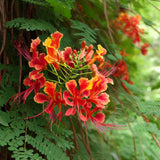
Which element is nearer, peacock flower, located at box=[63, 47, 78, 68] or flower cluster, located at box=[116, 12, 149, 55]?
peacock flower, located at box=[63, 47, 78, 68]

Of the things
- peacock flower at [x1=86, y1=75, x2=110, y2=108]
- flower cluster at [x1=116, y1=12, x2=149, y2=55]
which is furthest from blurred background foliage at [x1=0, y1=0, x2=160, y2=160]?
flower cluster at [x1=116, y1=12, x2=149, y2=55]

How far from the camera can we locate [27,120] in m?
0.99

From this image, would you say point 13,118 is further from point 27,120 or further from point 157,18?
point 157,18

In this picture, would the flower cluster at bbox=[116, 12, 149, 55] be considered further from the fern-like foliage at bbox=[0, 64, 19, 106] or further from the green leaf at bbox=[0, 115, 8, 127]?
the green leaf at bbox=[0, 115, 8, 127]

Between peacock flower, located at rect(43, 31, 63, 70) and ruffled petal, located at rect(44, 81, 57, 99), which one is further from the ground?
peacock flower, located at rect(43, 31, 63, 70)

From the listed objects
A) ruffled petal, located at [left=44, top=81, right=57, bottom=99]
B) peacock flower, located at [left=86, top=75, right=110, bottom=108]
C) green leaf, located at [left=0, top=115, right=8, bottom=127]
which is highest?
peacock flower, located at [left=86, top=75, right=110, bottom=108]

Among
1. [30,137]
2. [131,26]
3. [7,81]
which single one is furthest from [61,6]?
[131,26]

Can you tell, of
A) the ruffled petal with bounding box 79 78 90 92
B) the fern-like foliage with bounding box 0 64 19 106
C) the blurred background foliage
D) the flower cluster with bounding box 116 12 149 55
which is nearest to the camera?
the ruffled petal with bounding box 79 78 90 92

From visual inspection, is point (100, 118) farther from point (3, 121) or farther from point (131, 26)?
point (131, 26)

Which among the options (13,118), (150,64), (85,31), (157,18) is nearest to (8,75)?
(13,118)

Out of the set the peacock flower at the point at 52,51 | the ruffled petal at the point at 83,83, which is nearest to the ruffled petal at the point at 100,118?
the ruffled petal at the point at 83,83

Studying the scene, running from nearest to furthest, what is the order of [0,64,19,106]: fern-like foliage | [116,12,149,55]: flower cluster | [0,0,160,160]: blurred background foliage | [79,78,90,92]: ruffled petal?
[79,78,90,92]: ruffled petal → [0,0,160,160]: blurred background foliage → [0,64,19,106]: fern-like foliage → [116,12,149,55]: flower cluster

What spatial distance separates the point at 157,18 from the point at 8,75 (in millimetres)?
1335

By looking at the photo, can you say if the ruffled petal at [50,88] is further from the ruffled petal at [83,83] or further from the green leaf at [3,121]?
the green leaf at [3,121]
